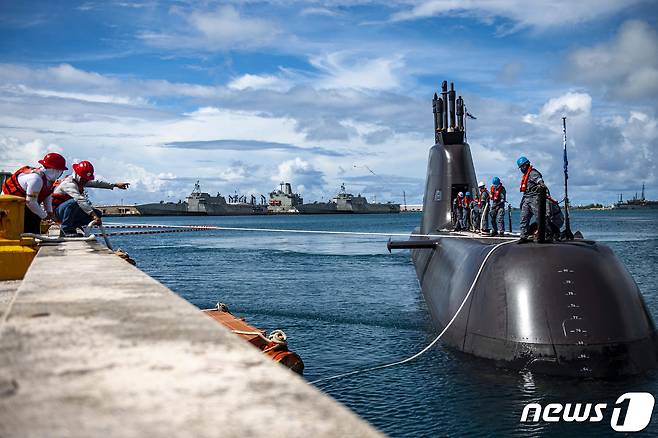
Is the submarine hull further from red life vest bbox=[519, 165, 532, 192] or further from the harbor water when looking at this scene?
red life vest bbox=[519, 165, 532, 192]

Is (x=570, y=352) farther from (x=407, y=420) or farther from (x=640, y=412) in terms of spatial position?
(x=407, y=420)

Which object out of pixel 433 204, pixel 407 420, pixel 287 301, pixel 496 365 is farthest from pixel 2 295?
pixel 433 204

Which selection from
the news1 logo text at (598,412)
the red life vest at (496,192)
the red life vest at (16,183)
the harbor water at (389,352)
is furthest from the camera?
the red life vest at (496,192)

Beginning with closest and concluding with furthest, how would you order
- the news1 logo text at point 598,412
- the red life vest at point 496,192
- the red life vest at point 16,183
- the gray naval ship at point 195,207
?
the news1 logo text at point 598,412
the red life vest at point 16,183
the red life vest at point 496,192
the gray naval ship at point 195,207

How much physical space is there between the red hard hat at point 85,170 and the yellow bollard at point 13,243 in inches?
52.5

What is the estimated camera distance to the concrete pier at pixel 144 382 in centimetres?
177

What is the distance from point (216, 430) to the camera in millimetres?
1744

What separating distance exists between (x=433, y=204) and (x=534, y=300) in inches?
429

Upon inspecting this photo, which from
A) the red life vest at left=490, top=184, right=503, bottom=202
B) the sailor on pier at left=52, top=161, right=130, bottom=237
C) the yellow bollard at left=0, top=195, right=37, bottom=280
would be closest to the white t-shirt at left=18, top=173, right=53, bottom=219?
the yellow bollard at left=0, top=195, right=37, bottom=280

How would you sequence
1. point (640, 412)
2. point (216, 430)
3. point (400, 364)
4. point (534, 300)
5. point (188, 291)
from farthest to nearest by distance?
point (188, 291) < point (400, 364) < point (534, 300) < point (640, 412) < point (216, 430)

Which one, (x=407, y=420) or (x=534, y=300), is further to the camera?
(x=534, y=300)

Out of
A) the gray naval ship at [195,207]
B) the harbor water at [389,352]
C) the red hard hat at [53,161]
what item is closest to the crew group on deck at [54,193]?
the red hard hat at [53,161]

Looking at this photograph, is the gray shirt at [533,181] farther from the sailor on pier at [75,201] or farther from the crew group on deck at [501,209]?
the sailor on pier at [75,201]

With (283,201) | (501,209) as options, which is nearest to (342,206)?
(283,201)
